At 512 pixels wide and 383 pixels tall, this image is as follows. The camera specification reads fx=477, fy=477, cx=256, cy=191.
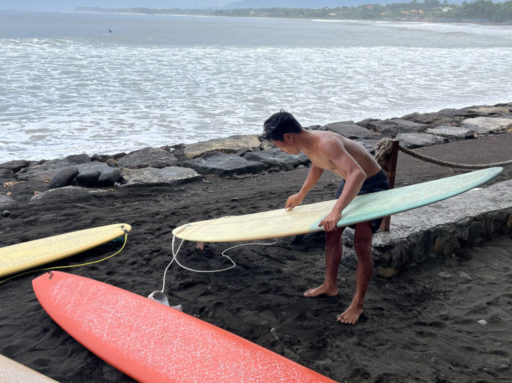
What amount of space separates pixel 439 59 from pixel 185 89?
52.6 ft

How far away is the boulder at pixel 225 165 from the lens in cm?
638

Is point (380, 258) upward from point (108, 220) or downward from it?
upward

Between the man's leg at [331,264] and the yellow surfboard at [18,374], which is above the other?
the man's leg at [331,264]

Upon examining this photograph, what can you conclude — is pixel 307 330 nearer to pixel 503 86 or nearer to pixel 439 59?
pixel 503 86

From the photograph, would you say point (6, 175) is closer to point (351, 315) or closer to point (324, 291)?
point (324, 291)

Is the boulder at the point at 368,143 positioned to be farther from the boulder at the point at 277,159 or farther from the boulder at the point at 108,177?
the boulder at the point at 108,177

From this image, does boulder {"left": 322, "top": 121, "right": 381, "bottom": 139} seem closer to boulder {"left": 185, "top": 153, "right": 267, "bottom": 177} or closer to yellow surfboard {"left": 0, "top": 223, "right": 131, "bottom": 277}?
boulder {"left": 185, "top": 153, "right": 267, "bottom": 177}

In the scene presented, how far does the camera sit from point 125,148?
8547mm

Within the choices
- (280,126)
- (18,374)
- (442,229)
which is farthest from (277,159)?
(18,374)

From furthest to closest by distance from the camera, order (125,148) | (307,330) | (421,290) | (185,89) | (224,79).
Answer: (224,79) → (185,89) → (125,148) → (421,290) → (307,330)

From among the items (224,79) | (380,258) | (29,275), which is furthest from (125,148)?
(224,79)

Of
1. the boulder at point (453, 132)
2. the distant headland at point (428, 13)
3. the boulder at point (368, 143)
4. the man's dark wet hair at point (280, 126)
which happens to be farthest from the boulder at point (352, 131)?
the distant headland at point (428, 13)

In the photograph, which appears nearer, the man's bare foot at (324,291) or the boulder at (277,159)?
the man's bare foot at (324,291)

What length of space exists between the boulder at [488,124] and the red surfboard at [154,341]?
301 inches
